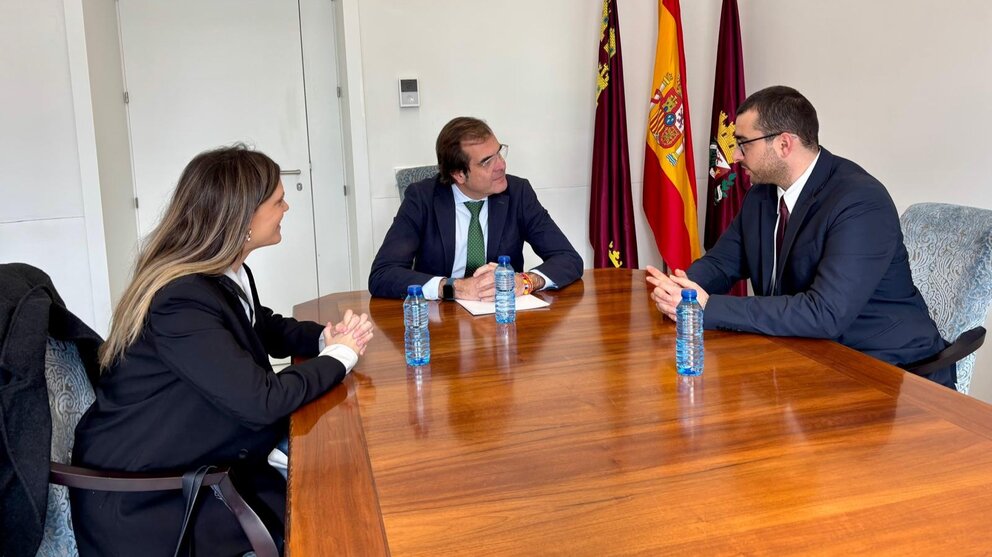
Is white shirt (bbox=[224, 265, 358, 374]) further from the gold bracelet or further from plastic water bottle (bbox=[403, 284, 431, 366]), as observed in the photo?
the gold bracelet

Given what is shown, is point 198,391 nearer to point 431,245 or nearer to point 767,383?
point 767,383

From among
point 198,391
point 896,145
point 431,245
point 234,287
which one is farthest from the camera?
point 896,145

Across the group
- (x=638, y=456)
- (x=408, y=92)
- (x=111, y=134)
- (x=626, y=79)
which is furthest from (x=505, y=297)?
(x=111, y=134)

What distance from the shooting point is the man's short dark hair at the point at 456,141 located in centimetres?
277

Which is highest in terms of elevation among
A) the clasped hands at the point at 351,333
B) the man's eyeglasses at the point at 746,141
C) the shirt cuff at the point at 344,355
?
the man's eyeglasses at the point at 746,141

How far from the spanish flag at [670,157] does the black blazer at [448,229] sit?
152 centimetres

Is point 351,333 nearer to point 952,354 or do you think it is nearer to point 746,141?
point 746,141

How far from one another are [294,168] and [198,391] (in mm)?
3064

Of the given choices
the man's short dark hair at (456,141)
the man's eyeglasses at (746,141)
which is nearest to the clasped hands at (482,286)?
the man's short dark hair at (456,141)

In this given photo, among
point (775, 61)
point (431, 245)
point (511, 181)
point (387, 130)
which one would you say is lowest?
point (431, 245)

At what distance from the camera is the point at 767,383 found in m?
1.54

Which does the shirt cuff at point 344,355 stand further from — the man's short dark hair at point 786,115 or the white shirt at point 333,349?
the man's short dark hair at point 786,115

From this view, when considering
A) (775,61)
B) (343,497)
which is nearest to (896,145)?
(775,61)

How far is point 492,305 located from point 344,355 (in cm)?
71
